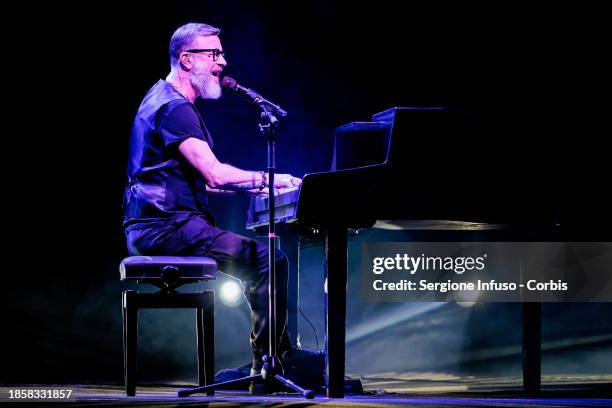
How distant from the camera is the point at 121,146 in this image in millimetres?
4656

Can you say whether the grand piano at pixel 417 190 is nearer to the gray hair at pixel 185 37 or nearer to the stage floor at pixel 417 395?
the stage floor at pixel 417 395

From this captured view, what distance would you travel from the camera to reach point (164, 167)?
3346mm

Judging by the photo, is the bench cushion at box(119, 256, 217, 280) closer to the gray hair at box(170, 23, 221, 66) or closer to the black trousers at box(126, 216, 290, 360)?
the black trousers at box(126, 216, 290, 360)

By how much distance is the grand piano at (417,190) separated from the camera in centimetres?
299

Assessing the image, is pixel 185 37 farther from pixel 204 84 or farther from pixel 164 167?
pixel 164 167

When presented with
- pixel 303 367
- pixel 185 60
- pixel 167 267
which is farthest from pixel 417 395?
pixel 185 60

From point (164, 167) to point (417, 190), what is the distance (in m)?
1.04

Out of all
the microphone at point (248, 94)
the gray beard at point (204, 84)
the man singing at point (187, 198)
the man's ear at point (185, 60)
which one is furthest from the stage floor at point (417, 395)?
the man's ear at point (185, 60)

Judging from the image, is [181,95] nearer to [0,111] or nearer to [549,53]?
[0,111]

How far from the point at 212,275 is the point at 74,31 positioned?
1997mm

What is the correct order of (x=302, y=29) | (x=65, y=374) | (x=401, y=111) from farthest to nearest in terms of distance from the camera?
1. (x=302, y=29)
2. (x=65, y=374)
3. (x=401, y=111)

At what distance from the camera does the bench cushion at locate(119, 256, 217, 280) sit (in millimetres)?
3213

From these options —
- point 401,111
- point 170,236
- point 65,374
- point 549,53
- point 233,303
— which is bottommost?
point 65,374

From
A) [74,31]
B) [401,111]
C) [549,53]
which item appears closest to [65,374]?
[74,31]
